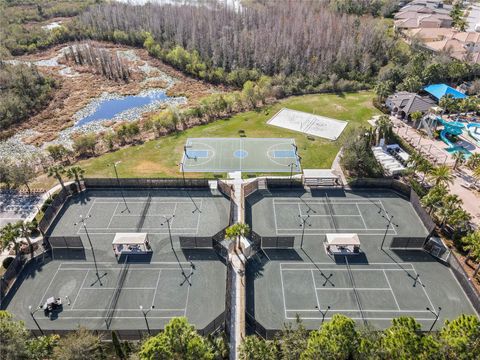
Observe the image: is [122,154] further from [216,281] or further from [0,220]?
[216,281]

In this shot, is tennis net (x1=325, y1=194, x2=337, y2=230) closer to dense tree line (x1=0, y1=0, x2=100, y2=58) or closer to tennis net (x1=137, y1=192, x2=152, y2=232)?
tennis net (x1=137, y1=192, x2=152, y2=232)

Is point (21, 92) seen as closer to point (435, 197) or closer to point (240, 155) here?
point (240, 155)

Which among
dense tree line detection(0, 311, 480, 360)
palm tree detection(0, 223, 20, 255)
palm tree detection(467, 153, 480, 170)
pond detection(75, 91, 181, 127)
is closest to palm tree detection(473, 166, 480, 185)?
palm tree detection(467, 153, 480, 170)

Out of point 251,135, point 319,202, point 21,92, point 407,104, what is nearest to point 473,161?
point 407,104

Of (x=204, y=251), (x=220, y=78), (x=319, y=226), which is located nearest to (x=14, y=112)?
(x=220, y=78)

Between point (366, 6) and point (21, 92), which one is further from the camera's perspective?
point (366, 6)

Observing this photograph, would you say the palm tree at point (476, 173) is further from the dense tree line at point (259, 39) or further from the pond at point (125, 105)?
the pond at point (125, 105)
